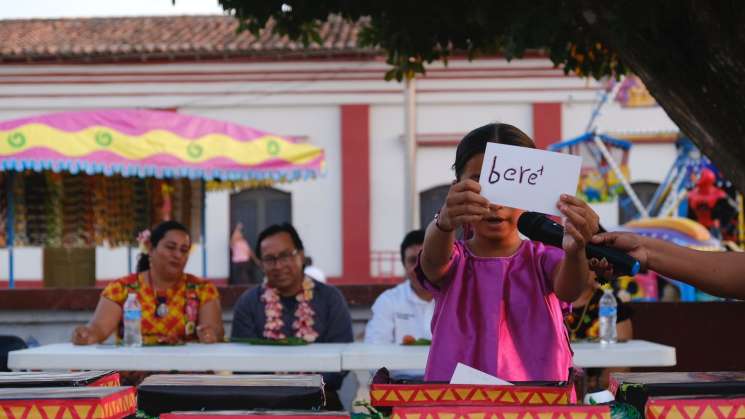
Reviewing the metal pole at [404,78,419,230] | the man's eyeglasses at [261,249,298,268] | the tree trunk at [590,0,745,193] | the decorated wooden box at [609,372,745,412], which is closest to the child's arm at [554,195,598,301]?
the decorated wooden box at [609,372,745,412]

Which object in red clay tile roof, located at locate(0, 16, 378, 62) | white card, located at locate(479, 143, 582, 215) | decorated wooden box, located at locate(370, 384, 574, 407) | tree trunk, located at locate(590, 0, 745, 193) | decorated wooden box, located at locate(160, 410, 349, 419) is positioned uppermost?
red clay tile roof, located at locate(0, 16, 378, 62)

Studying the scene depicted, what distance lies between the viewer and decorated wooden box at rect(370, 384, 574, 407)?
184 centimetres

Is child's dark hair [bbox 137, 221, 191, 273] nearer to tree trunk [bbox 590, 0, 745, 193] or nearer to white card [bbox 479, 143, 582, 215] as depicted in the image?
tree trunk [bbox 590, 0, 745, 193]

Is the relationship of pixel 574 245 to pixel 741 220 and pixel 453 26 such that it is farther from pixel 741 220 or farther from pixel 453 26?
pixel 741 220

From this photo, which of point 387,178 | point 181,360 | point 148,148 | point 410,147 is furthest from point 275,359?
point 387,178

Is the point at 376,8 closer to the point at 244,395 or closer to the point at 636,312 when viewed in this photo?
the point at 636,312

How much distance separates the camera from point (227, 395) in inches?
72.1

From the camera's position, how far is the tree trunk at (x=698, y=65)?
4191 millimetres

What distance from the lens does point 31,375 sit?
2039mm

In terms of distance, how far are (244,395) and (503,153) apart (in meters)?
0.74

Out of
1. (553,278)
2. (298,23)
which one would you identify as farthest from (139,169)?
(553,278)

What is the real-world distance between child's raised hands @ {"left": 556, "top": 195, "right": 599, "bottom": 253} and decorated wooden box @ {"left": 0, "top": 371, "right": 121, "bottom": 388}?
102 cm

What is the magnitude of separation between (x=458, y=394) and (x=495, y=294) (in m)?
0.72

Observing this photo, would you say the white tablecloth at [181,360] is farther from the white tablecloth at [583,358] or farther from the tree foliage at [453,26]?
the tree foliage at [453,26]
